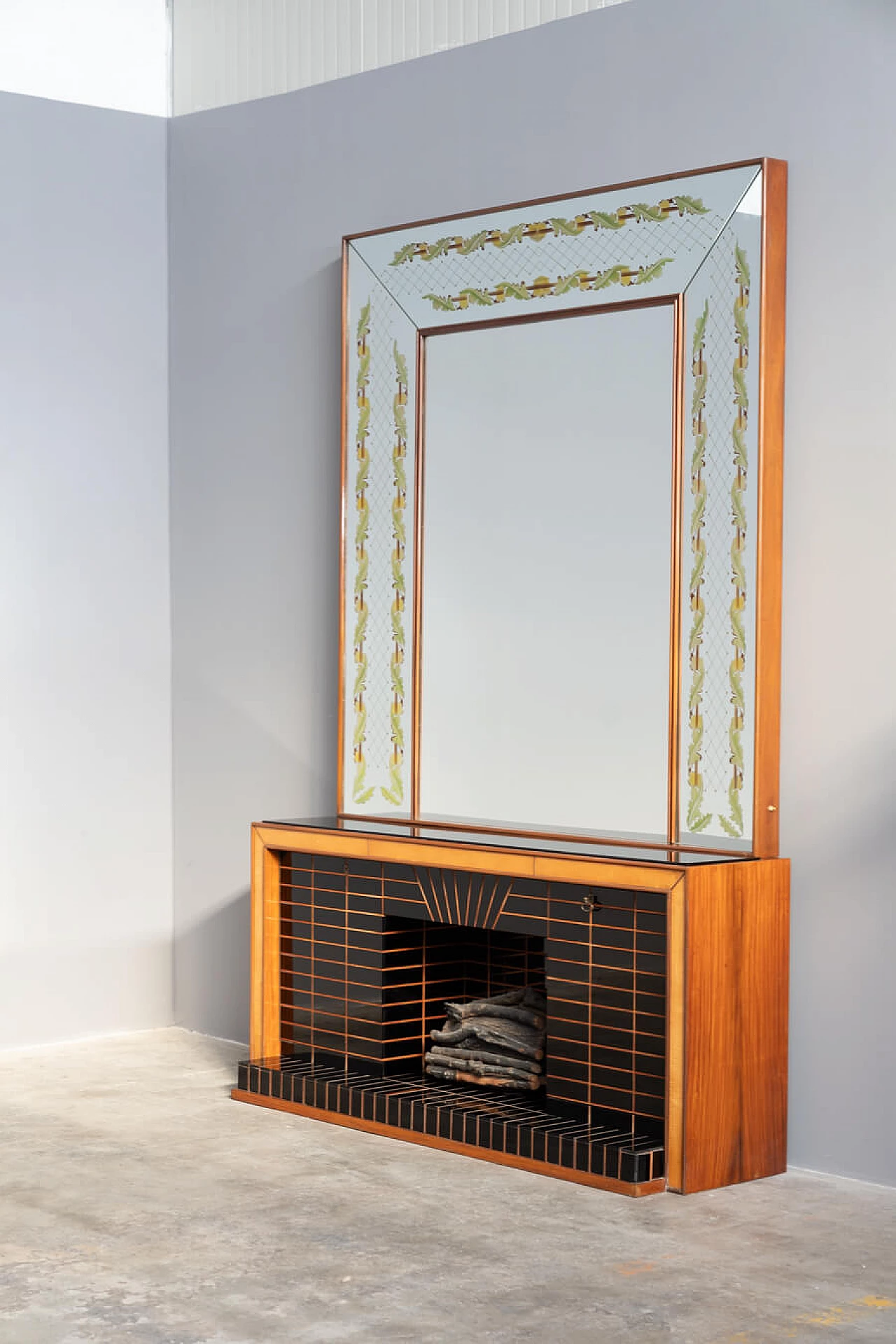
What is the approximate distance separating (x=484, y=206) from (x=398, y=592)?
115 cm

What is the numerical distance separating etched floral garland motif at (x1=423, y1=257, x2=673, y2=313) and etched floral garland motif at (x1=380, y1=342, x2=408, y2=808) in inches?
9.6

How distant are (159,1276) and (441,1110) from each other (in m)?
1.13

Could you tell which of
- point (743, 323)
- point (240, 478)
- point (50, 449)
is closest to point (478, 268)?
point (743, 323)

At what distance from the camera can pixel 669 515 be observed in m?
4.35

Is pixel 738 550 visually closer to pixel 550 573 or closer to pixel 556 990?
pixel 550 573

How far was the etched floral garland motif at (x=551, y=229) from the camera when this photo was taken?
4352 mm

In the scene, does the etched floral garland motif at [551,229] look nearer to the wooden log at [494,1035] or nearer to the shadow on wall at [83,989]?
the wooden log at [494,1035]

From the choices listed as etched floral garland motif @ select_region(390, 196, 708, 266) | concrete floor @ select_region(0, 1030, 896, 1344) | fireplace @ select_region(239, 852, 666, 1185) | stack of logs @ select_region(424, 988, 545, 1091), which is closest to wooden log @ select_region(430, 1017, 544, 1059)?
stack of logs @ select_region(424, 988, 545, 1091)

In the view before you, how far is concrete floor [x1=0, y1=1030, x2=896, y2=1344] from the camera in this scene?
3109 millimetres

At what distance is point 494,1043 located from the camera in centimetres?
450

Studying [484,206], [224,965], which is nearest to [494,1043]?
[224,965]

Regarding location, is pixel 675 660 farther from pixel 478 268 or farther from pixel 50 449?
pixel 50 449

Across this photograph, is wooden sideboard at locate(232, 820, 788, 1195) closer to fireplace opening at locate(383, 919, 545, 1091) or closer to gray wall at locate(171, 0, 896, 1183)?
fireplace opening at locate(383, 919, 545, 1091)

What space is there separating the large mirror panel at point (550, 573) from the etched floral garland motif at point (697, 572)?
0.08m
